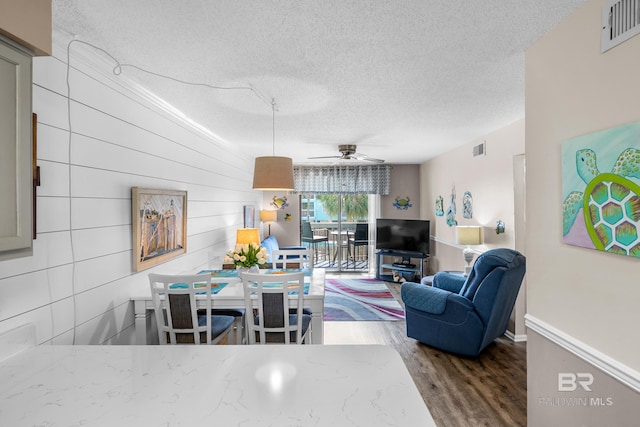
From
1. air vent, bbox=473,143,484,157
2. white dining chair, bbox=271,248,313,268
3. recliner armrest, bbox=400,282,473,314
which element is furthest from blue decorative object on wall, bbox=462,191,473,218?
Result: white dining chair, bbox=271,248,313,268

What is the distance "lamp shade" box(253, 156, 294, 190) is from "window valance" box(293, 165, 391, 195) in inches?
168

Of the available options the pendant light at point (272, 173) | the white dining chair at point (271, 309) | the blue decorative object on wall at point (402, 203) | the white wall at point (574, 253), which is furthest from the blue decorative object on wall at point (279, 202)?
the white wall at point (574, 253)

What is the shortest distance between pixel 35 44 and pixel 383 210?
21.6 ft

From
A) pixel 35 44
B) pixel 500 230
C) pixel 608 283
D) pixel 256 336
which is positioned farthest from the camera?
pixel 500 230

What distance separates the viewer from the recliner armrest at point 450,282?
3948 mm

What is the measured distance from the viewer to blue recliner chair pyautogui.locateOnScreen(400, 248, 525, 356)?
9.93 feet

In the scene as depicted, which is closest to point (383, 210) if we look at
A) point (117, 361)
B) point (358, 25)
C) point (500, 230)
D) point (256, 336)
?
point (500, 230)

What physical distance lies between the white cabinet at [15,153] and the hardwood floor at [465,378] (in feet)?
8.25

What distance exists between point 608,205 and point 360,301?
4.14 m

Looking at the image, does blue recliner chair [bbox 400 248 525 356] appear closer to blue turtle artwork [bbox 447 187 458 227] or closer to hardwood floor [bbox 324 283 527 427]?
hardwood floor [bbox 324 283 527 427]

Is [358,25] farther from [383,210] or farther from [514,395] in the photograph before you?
[383,210]

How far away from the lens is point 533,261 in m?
1.93

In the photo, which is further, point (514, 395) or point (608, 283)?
point (514, 395)

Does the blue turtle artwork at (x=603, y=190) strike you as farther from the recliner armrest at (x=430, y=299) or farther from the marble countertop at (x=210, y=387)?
the recliner armrest at (x=430, y=299)
